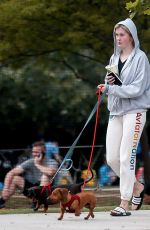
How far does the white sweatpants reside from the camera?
8.01m

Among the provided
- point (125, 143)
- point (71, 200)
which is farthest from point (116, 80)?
point (71, 200)

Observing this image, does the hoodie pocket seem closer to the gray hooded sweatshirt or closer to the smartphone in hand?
the gray hooded sweatshirt

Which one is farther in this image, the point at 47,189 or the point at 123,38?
the point at 47,189

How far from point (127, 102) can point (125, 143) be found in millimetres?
433

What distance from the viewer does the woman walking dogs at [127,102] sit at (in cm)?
799

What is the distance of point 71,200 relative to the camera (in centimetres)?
785

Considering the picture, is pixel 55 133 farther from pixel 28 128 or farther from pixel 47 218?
pixel 47 218

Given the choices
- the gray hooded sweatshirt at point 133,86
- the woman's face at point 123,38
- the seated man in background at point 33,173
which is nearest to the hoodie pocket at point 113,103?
the gray hooded sweatshirt at point 133,86

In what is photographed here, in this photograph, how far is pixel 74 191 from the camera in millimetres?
9953

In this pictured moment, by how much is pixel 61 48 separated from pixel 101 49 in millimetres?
825

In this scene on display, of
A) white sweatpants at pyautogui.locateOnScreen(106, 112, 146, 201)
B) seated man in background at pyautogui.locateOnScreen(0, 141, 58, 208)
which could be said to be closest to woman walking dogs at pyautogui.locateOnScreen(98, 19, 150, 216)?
white sweatpants at pyautogui.locateOnScreen(106, 112, 146, 201)

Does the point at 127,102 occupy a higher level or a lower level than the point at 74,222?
higher

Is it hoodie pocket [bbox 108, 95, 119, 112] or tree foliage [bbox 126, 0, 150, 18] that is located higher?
tree foliage [bbox 126, 0, 150, 18]

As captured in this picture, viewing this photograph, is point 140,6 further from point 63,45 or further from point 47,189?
point 63,45
